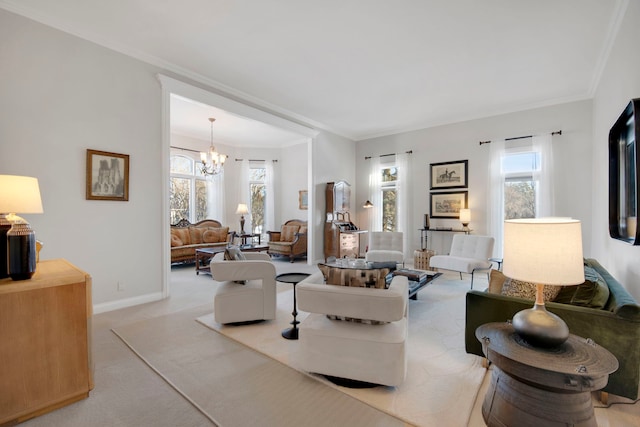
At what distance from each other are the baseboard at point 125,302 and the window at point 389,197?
5.14 m

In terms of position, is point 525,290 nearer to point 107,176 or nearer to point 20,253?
point 20,253

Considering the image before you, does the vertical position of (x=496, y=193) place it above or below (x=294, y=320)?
above

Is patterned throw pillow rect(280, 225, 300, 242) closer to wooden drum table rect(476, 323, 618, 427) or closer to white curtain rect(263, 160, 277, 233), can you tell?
white curtain rect(263, 160, 277, 233)

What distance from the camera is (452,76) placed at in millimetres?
4289

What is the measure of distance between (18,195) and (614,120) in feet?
17.8

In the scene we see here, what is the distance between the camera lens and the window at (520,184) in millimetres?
5473

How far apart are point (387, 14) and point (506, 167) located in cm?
416

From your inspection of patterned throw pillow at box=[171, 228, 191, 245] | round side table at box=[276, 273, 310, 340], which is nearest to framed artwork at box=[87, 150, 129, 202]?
round side table at box=[276, 273, 310, 340]

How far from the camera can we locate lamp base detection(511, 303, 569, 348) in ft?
5.01

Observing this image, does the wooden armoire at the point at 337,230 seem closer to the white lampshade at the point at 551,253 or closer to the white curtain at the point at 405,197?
the white curtain at the point at 405,197

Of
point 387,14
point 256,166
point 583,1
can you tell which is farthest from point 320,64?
point 256,166

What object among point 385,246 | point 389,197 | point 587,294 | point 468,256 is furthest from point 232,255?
point 389,197

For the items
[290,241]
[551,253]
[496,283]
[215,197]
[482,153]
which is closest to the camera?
[551,253]

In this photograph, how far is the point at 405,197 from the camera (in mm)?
6887
